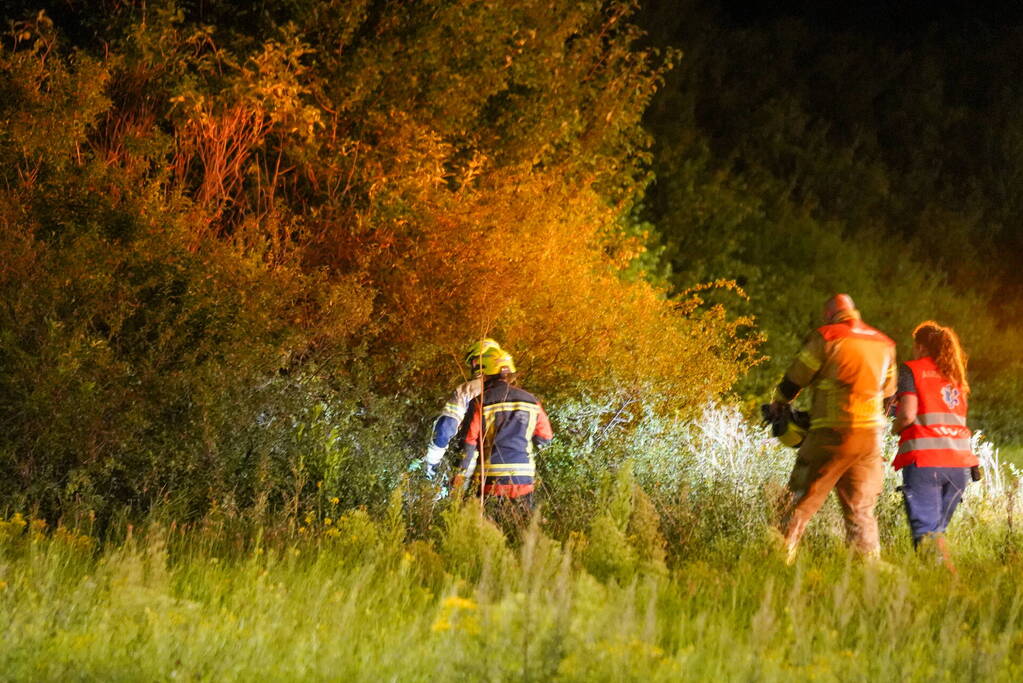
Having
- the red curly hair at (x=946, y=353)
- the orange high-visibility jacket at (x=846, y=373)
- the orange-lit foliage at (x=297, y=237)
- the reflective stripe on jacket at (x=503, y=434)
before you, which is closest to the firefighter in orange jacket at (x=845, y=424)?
the orange high-visibility jacket at (x=846, y=373)

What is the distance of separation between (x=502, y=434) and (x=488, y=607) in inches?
136

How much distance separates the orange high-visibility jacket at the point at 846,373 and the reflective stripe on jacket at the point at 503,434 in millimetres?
1727

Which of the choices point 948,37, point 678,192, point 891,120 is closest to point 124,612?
point 678,192

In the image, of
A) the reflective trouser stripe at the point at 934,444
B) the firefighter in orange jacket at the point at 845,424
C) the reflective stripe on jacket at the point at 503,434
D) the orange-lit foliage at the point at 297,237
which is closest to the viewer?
the firefighter in orange jacket at the point at 845,424

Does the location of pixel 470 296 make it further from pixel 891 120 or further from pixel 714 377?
pixel 891 120

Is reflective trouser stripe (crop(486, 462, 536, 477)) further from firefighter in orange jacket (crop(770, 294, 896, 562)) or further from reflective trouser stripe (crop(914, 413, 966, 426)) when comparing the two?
reflective trouser stripe (crop(914, 413, 966, 426))

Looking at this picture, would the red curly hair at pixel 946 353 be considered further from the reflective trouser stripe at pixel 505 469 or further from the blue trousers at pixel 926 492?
the reflective trouser stripe at pixel 505 469

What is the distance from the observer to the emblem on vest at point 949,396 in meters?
8.04

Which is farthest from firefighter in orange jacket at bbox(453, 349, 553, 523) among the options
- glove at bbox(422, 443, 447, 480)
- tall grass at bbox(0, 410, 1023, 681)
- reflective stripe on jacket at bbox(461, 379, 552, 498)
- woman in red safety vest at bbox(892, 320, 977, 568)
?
woman in red safety vest at bbox(892, 320, 977, 568)

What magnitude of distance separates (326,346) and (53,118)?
2.78 m

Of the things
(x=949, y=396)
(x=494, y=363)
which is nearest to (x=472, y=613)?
(x=494, y=363)

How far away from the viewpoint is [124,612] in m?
5.44

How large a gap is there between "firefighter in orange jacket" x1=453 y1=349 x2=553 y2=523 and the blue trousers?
2306mm

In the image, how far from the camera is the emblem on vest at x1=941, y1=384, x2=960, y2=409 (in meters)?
8.04
